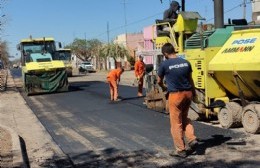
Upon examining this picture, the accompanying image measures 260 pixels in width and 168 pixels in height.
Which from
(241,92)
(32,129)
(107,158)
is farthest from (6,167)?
(241,92)

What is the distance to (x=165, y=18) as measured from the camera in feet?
46.2

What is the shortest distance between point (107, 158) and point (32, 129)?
4.22 m

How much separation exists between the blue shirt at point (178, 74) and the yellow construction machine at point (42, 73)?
16.4 meters

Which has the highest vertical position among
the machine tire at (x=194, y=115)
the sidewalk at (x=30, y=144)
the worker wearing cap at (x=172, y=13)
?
the worker wearing cap at (x=172, y=13)

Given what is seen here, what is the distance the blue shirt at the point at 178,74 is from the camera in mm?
7770

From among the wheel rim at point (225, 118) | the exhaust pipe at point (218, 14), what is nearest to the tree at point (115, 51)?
the exhaust pipe at point (218, 14)

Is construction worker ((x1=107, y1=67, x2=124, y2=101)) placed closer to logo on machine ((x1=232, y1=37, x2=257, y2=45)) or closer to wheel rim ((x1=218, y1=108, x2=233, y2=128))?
wheel rim ((x1=218, y1=108, x2=233, y2=128))

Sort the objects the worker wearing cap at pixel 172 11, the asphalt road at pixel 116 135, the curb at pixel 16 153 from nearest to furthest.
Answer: the curb at pixel 16 153, the asphalt road at pixel 116 135, the worker wearing cap at pixel 172 11

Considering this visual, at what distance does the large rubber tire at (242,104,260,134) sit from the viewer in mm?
9305

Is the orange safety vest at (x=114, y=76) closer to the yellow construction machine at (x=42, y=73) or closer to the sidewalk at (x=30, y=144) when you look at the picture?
the sidewalk at (x=30, y=144)

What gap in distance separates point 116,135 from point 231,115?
2.47 m

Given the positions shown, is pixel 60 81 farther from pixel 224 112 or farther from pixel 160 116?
pixel 224 112

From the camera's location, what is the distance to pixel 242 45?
9.94 m

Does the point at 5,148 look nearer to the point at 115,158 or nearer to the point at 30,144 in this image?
the point at 30,144
